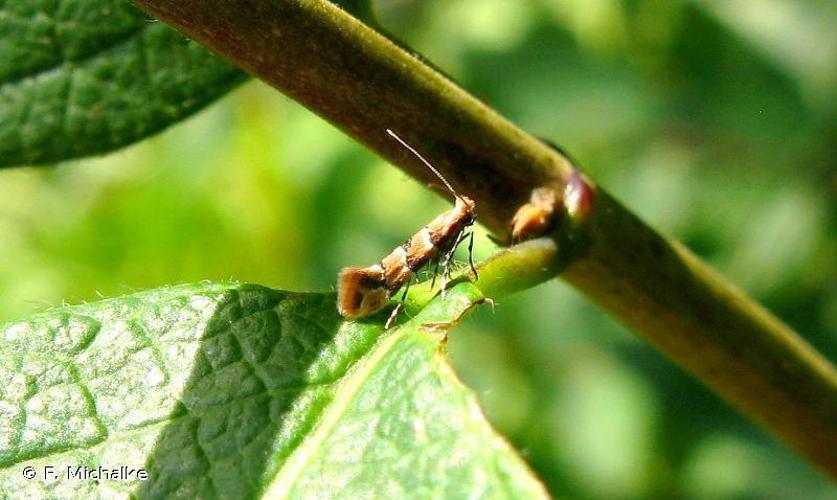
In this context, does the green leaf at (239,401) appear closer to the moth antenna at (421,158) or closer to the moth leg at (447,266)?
the moth leg at (447,266)

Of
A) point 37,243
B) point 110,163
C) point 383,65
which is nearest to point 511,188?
point 383,65

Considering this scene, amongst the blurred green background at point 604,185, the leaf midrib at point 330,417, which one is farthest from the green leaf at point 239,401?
the blurred green background at point 604,185

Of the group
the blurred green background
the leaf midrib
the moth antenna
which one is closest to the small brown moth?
the moth antenna

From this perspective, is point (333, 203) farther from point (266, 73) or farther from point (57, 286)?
point (266, 73)

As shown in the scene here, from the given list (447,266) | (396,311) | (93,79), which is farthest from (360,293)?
(93,79)

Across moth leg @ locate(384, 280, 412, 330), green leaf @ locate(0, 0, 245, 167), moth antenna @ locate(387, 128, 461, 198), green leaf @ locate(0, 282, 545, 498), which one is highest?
green leaf @ locate(0, 0, 245, 167)

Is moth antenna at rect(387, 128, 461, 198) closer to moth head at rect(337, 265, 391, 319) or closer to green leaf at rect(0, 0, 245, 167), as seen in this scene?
moth head at rect(337, 265, 391, 319)
